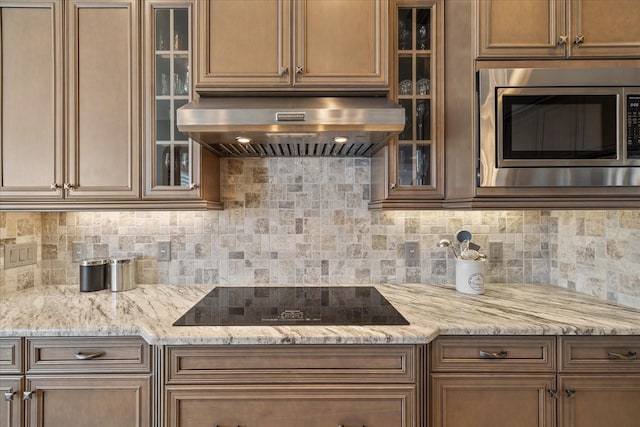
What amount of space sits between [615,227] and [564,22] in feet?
3.16

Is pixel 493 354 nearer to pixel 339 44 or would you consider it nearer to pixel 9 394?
pixel 339 44

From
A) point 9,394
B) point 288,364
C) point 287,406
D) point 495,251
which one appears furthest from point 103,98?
point 495,251

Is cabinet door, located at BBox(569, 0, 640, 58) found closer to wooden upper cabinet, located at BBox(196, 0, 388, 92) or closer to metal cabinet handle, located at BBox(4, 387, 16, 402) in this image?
wooden upper cabinet, located at BBox(196, 0, 388, 92)

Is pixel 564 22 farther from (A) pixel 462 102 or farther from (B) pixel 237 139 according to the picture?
(B) pixel 237 139

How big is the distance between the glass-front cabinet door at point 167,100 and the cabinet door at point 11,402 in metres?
0.87

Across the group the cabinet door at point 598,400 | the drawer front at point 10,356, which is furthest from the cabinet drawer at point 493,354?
the drawer front at point 10,356

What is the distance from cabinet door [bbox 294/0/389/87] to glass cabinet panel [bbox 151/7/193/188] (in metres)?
0.56

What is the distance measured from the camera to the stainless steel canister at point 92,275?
1.71 metres

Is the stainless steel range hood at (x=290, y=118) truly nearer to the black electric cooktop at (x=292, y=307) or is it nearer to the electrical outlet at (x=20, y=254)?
the black electric cooktop at (x=292, y=307)

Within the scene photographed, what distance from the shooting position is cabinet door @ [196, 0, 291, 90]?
1479 millimetres

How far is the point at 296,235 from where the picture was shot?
1921mm

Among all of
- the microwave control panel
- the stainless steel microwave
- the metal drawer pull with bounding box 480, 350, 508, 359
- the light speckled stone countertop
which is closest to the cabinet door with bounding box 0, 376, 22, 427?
A: the light speckled stone countertop

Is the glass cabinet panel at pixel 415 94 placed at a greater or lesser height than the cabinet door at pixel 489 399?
greater

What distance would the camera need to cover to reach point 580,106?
1.40 metres
